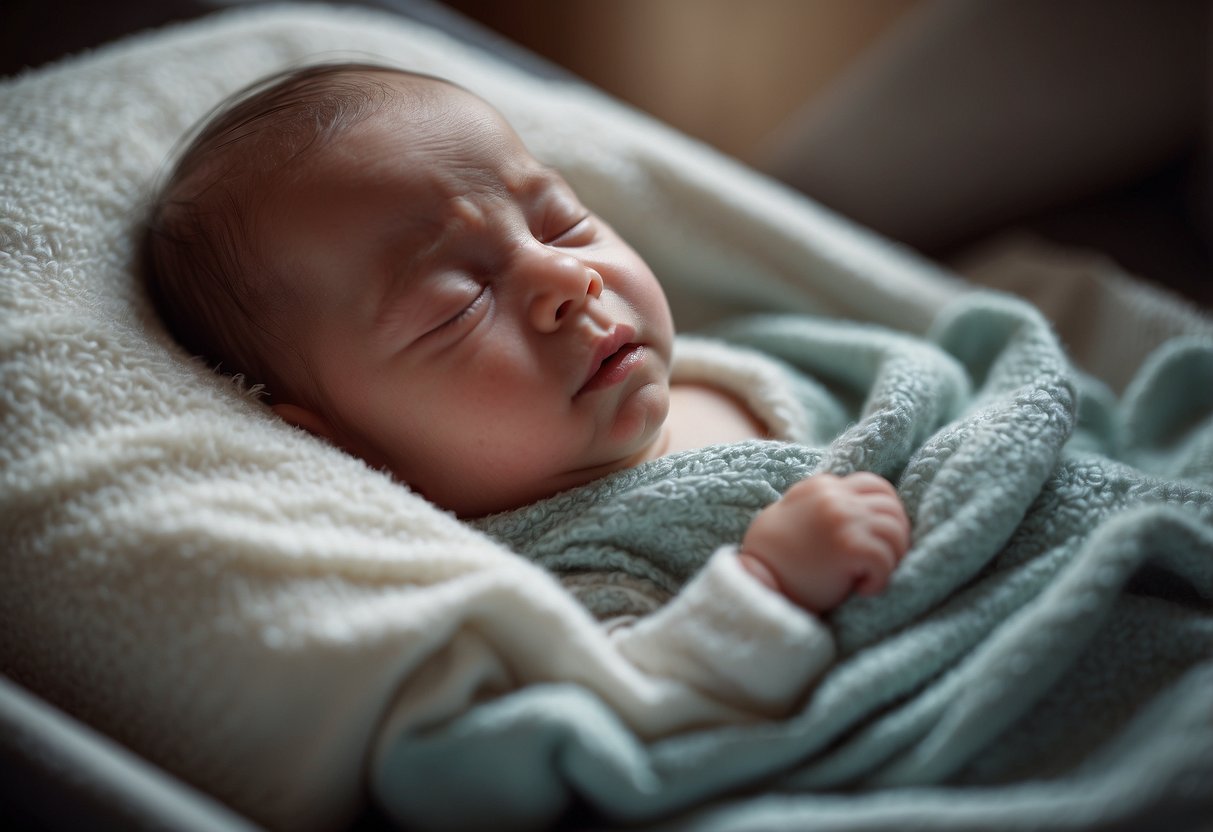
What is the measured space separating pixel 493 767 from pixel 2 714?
0.98 ft

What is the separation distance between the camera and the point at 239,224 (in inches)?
31.1

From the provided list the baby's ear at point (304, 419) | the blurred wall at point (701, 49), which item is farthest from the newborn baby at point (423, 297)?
the blurred wall at point (701, 49)

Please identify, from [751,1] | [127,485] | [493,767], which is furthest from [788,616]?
[751,1]

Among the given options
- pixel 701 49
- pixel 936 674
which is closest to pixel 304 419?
pixel 936 674

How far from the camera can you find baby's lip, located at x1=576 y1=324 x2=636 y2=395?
76cm

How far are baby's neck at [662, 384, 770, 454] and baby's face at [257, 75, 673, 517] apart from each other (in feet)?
0.31

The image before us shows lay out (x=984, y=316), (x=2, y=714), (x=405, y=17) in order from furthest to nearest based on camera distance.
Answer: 1. (x=405, y=17)
2. (x=984, y=316)
3. (x=2, y=714)

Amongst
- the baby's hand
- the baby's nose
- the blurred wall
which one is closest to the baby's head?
the baby's nose

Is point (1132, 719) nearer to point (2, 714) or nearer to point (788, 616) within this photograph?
point (788, 616)

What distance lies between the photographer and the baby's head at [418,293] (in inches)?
29.4

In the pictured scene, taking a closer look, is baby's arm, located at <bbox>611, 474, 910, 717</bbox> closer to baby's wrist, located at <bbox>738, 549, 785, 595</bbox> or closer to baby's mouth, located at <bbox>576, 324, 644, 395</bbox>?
baby's wrist, located at <bbox>738, 549, 785, 595</bbox>

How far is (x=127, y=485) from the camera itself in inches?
25.5

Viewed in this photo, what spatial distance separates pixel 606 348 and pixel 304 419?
0.28 metres

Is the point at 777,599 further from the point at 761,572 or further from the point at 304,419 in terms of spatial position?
the point at 304,419
